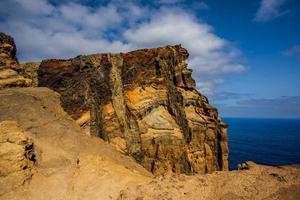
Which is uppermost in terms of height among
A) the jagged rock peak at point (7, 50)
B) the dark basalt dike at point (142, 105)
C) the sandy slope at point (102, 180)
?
the jagged rock peak at point (7, 50)

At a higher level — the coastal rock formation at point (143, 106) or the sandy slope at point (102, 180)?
the coastal rock formation at point (143, 106)

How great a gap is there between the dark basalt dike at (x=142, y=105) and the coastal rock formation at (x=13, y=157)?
10220 millimetres

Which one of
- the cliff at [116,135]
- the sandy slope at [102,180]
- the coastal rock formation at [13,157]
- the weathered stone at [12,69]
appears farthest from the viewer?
the weathered stone at [12,69]

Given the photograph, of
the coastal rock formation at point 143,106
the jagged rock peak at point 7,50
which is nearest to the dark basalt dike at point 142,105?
the coastal rock formation at point 143,106

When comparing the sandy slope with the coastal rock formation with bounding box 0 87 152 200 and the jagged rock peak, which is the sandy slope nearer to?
the coastal rock formation with bounding box 0 87 152 200

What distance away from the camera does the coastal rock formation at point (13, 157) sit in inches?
573

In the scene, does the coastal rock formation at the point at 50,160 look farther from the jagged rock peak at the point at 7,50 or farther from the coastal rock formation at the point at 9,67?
the jagged rock peak at the point at 7,50

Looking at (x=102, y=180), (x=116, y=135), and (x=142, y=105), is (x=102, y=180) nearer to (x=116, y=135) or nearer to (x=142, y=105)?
(x=116, y=135)

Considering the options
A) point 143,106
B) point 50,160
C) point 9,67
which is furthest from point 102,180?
point 9,67

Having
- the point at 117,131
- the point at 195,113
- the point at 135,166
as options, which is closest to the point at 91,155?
the point at 135,166

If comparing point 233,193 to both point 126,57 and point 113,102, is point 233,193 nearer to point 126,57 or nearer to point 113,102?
point 113,102

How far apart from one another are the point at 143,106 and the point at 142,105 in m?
0.15

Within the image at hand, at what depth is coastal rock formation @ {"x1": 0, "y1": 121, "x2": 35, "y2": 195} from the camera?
47.7ft

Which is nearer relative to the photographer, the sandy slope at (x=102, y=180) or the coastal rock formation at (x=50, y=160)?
the sandy slope at (x=102, y=180)
